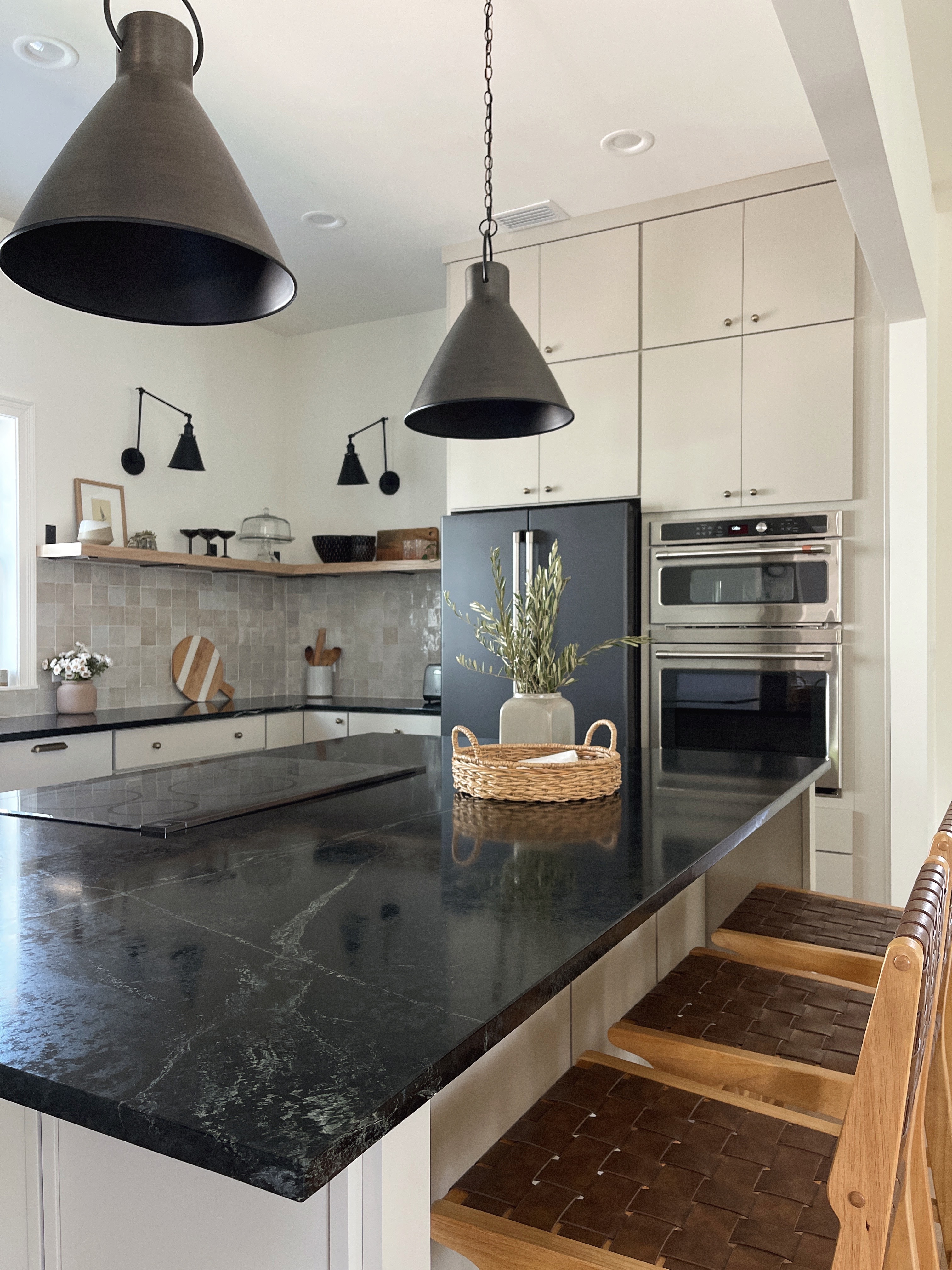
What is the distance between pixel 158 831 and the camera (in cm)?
138

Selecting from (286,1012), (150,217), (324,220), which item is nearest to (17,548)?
(324,220)

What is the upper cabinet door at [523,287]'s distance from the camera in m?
3.69

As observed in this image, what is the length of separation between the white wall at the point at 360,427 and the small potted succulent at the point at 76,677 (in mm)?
1460

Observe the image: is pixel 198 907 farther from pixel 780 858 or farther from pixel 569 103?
pixel 569 103

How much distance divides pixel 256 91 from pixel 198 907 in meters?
2.57

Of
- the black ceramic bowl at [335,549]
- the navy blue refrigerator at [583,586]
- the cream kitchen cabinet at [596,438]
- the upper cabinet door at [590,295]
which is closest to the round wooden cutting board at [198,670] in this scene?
the black ceramic bowl at [335,549]

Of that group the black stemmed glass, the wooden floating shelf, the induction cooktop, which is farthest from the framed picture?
the induction cooktop

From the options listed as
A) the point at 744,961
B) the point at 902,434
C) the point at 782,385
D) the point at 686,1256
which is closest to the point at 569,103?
the point at 782,385

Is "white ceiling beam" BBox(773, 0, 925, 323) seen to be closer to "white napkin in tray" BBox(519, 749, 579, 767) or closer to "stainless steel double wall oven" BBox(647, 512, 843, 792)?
"stainless steel double wall oven" BBox(647, 512, 843, 792)

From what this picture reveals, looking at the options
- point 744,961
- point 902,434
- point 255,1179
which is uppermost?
point 902,434

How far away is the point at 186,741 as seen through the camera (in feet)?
12.3

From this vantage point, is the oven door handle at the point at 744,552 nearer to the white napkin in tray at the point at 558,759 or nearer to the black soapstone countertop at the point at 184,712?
the black soapstone countertop at the point at 184,712

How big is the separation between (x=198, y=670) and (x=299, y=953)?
3861mm

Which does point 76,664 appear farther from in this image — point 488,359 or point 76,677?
point 488,359
